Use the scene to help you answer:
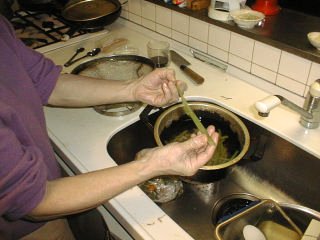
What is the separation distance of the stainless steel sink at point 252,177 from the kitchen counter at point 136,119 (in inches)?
1.3

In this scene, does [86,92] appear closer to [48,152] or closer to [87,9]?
[48,152]

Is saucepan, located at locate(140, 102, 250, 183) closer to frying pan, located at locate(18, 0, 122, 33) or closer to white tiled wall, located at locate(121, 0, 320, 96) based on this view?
white tiled wall, located at locate(121, 0, 320, 96)

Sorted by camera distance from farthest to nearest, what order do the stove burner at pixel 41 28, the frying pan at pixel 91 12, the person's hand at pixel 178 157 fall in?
the stove burner at pixel 41 28 → the frying pan at pixel 91 12 → the person's hand at pixel 178 157

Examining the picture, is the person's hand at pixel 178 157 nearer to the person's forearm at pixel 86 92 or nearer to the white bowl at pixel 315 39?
A: the person's forearm at pixel 86 92

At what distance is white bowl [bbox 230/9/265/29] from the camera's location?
3.43 ft

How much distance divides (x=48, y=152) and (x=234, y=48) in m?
0.70

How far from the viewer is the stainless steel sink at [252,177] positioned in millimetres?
893

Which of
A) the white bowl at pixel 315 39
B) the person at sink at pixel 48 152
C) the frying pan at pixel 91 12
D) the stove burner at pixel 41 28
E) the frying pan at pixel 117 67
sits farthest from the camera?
the stove burner at pixel 41 28

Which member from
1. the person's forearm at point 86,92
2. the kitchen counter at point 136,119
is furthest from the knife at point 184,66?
the person's forearm at point 86,92

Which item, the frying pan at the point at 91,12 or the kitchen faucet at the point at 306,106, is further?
the frying pan at the point at 91,12

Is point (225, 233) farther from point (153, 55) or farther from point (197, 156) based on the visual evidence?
point (153, 55)

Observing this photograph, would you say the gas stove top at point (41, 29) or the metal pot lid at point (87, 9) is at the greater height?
the metal pot lid at point (87, 9)

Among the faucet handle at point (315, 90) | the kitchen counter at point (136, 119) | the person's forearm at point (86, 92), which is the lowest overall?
the kitchen counter at point (136, 119)

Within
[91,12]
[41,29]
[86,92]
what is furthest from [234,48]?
[41,29]
